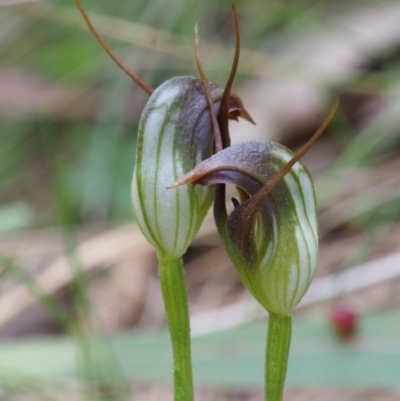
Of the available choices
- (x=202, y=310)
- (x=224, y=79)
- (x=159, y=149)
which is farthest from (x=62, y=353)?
(x=224, y=79)

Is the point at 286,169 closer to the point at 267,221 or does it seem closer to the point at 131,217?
the point at 267,221

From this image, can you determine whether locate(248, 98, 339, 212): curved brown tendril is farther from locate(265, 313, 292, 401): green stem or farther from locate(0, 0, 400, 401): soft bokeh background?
locate(0, 0, 400, 401): soft bokeh background

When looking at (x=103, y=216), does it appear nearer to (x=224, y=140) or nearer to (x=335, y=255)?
(x=335, y=255)

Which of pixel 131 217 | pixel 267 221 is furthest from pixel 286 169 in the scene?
pixel 131 217

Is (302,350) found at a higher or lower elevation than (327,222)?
lower

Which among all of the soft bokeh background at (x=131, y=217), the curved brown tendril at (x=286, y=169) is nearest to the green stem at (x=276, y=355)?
the curved brown tendril at (x=286, y=169)

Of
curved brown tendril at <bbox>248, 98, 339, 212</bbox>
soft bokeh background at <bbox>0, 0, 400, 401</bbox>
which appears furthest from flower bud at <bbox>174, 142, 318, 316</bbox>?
soft bokeh background at <bbox>0, 0, 400, 401</bbox>
